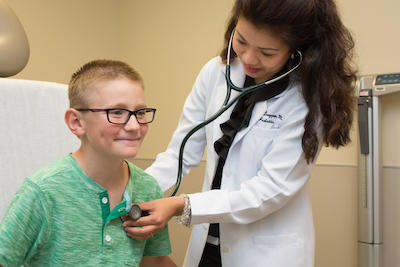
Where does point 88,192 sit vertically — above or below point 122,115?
below

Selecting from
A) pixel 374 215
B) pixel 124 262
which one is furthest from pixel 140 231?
pixel 374 215

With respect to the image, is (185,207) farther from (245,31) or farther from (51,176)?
(245,31)

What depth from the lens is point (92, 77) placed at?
0.91 m

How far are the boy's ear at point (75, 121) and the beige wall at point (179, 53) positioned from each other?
1.78 meters

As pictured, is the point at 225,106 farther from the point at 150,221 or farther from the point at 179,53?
the point at 179,53

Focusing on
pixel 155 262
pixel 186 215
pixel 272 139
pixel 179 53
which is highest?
pixel 179 53

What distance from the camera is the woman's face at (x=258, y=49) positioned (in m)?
1.08

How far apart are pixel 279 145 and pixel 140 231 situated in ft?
1.62

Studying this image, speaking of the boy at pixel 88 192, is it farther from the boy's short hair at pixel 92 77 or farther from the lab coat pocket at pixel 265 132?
the lab coat pocket at pixel 265 132

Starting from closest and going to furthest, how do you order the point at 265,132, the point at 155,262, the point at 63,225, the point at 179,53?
the point at 63,225, the point at 155,262, the point at 265,132, the point at 179,53

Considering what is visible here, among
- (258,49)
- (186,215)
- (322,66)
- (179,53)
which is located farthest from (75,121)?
(179,53)

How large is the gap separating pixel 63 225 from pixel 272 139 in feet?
2.19

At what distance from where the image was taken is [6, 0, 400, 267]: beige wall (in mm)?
2186

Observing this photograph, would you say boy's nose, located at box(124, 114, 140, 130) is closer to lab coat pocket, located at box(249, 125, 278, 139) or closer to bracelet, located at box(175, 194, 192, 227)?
bracelet, located at box(175, 194, 192, 227)
